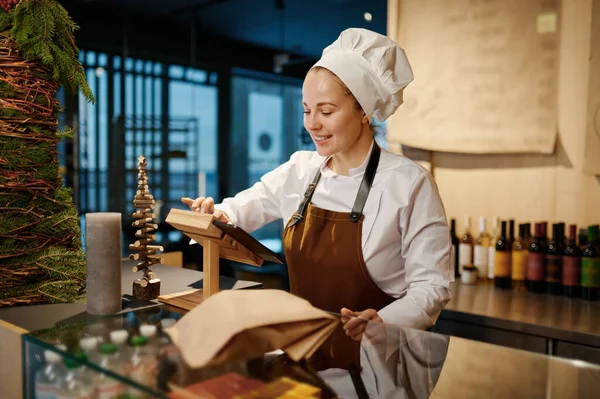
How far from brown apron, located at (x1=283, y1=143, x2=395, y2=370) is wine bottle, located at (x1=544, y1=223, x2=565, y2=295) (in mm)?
1302

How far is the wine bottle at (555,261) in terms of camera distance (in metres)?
2.66

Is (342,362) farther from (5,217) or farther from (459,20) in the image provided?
(459,20)

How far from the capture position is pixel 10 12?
1.52 meters

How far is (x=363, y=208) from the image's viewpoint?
5.65ft

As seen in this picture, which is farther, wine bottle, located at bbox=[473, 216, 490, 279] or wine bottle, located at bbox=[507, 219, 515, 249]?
wine bottle, located at bbox=[473, 216, 490, 279]

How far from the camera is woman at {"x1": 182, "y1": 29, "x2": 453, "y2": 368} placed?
1628mm

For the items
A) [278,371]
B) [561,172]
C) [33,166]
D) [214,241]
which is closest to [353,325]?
[278,371]

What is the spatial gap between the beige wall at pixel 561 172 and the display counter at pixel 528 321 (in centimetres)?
45

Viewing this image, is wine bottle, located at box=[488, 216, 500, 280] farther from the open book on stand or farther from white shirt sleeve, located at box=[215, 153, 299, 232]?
the open book on stand

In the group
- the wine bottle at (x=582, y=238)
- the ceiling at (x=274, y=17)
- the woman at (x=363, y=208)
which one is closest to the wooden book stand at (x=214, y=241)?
the woman at (x=363, y=208)

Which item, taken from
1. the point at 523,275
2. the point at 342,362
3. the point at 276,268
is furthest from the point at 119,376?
the point at 276,268

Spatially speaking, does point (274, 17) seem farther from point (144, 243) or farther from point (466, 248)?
point (144, 243)

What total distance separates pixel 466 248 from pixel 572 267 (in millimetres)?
569

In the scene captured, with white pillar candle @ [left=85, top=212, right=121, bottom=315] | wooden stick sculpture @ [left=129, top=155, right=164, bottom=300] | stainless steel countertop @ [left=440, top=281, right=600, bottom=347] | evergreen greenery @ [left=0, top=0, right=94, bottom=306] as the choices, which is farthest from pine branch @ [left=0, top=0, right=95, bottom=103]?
stainless steel countertop @ [left=440, top=281, right=600, bottom=347]
